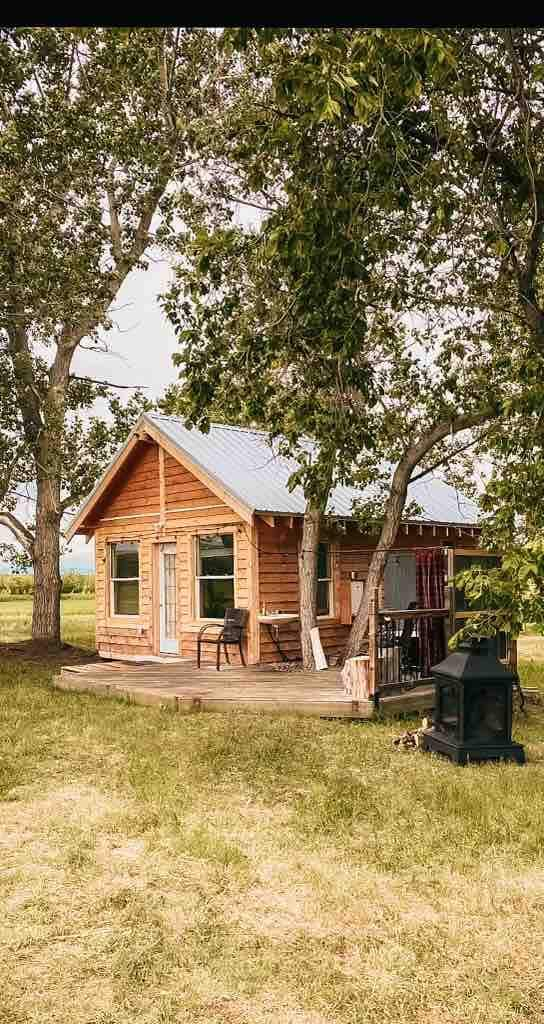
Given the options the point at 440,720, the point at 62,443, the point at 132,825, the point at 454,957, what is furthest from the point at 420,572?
the point at 62,443

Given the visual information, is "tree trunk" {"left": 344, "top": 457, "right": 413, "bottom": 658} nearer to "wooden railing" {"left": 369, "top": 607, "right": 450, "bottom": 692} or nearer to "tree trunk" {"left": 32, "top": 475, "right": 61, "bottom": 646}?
"wooden railing" {"left": 369, "top": 607, "right": 450, "bottom": 692}

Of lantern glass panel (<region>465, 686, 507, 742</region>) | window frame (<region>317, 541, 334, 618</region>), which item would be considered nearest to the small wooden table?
window frame (<region>317, 541, 334, 618</region>)

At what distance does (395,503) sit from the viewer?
42.1 ft

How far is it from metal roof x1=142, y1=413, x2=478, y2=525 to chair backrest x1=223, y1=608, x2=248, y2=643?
6.44 ft

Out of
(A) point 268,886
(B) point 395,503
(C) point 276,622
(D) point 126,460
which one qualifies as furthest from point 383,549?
(A) point 268,886

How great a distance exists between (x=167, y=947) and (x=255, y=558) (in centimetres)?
1017

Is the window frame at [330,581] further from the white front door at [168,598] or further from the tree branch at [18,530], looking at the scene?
the tree branch at [18,530]

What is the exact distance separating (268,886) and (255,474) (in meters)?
11.0

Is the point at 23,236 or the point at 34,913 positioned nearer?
the point at 34,913

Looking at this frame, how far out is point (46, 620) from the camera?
1956cm

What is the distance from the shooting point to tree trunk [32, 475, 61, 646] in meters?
19.5

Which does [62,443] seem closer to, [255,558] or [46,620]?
[46,620]

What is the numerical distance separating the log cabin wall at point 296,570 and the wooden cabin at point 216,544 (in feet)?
0.07

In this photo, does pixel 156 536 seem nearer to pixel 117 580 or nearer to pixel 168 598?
pixel 168 598
